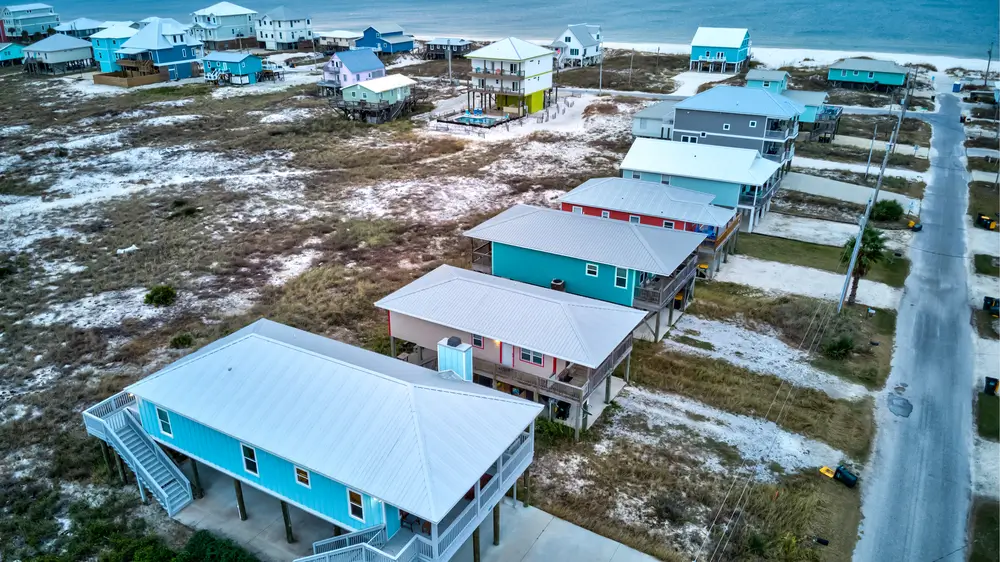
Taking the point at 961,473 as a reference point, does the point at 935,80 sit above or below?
above

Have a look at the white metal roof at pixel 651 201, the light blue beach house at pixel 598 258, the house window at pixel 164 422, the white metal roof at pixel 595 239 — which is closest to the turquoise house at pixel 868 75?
the white metal roof at pixel 651 201

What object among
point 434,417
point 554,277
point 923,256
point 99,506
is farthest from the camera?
point 923,256

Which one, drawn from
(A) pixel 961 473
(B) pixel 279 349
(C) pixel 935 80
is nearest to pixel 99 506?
(B) pixel 279 349

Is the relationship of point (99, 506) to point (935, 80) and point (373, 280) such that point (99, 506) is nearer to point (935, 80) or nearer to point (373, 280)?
point (373, 280)

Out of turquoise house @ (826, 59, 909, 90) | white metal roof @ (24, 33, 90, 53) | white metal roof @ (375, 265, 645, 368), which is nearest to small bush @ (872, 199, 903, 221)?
white metal roof @ (375, 265, 645, 368)

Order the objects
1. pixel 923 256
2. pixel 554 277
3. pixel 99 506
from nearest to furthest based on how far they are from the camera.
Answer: pixel 99 506, pixel 554 277, pixel 923 256

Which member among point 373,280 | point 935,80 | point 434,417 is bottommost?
point 373,280

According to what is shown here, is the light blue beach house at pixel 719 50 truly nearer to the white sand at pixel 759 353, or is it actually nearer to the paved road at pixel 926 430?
the paved road at pixel 926 430
